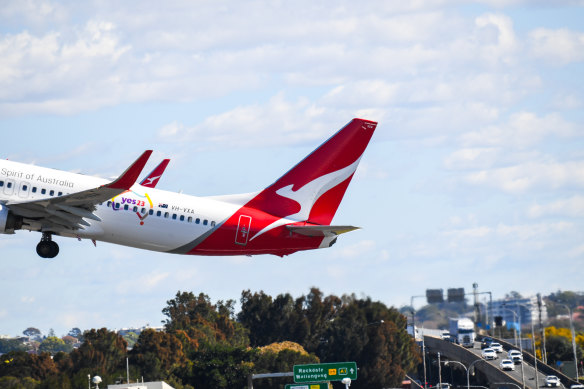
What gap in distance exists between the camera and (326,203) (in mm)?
75438

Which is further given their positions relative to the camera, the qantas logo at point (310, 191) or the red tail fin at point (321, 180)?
the red tail fin at point (321, 180)

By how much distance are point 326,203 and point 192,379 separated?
6778 centimetres

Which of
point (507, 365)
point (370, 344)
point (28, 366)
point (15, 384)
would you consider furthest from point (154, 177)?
point (507, 365)

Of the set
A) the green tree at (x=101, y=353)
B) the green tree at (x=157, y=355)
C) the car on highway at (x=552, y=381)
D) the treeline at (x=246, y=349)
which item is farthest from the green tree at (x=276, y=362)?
the car on highway at (x=552, y=381)

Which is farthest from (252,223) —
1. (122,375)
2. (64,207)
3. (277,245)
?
(122,375)

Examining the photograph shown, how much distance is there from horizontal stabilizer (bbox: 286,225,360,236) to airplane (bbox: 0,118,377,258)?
67mm

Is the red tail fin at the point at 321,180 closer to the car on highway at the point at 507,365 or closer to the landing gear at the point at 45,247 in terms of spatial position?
the landing gear at the point at 45,247

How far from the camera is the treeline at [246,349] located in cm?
13512

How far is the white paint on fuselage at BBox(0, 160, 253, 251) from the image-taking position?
224 feet

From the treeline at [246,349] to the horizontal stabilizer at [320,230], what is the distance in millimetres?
51435

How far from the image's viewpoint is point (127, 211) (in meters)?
69.2

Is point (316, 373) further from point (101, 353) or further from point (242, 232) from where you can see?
point (101, 353)

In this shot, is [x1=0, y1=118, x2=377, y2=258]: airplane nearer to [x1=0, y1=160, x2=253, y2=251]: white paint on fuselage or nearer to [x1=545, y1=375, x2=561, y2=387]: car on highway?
[x1=0, y1=160, x2=253, y2=251]: white paint on fuselage

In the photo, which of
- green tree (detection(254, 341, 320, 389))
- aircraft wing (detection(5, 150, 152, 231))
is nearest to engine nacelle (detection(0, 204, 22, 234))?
aircraft wing (detection(5, 150, 152, 231))
